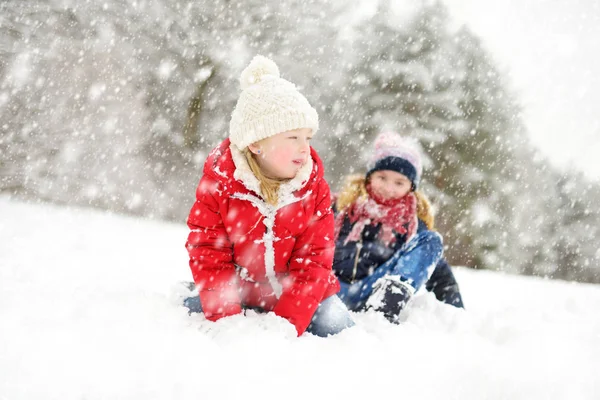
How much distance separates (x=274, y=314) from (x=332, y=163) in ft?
40.1

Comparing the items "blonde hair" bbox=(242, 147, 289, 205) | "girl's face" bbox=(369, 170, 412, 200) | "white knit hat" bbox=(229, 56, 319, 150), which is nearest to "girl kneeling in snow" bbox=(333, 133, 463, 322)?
"girl's face" bbox=(369, 170, 412, 200)

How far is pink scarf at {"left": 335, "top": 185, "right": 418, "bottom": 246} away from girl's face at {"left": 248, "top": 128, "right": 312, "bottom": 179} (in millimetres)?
1120

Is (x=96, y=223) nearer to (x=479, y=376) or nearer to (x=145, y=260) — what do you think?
(x=145, y=260)

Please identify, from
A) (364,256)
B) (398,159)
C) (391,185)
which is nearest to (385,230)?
(364,256)

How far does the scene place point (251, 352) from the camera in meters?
1.55

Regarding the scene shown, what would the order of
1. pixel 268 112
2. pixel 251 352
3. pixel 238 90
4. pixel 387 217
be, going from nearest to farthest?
pixel 251 352 < pixel 268 112 < pixel 387 217 < pixel 238 90

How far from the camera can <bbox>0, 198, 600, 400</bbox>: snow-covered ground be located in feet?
4.29

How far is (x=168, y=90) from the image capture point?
40.1 ft

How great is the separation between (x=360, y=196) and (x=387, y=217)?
0.31 meters

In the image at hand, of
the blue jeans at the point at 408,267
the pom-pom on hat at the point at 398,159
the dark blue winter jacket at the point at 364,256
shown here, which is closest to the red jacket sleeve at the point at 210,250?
the blue jeans at the point at 408,267

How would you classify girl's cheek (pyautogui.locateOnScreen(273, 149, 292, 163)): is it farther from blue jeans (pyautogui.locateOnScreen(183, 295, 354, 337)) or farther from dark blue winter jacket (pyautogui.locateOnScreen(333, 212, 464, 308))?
dark blue winter jacket (pyautogui.locateOnScreen(333, 212, 464, 308))

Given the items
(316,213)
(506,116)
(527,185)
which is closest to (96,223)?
(316,213)

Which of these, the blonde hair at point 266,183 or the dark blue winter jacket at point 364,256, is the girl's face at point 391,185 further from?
the blonde hair at point 266,183

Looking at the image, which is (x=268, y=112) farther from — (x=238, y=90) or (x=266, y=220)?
(x=238, y=90)
